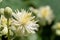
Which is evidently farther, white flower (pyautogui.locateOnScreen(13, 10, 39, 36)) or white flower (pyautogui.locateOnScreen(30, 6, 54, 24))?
white flower (pyautogui.locateOnScreen(30, 6, 54, 24))

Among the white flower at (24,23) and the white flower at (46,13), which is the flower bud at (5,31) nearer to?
the white flower at (24,23)

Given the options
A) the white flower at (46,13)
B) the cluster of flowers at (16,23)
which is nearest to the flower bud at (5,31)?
the cluster of flowers at (16,23)

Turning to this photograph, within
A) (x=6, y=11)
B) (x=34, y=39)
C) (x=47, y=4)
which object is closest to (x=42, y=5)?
(x=47, y=4)

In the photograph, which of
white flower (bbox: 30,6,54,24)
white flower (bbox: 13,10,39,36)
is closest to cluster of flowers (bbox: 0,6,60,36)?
white flower (bbox: 13,10,39,36)

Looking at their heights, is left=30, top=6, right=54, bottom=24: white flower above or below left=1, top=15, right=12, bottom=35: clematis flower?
above

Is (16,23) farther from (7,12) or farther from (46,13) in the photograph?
(46,13)

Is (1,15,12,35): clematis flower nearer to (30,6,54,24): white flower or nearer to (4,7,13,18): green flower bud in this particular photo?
(4,7,13,18): green flower bud

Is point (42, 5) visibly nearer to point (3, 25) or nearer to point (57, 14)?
point (57, 14)

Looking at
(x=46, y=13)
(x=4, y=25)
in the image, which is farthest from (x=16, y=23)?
(x=46, y=13)
